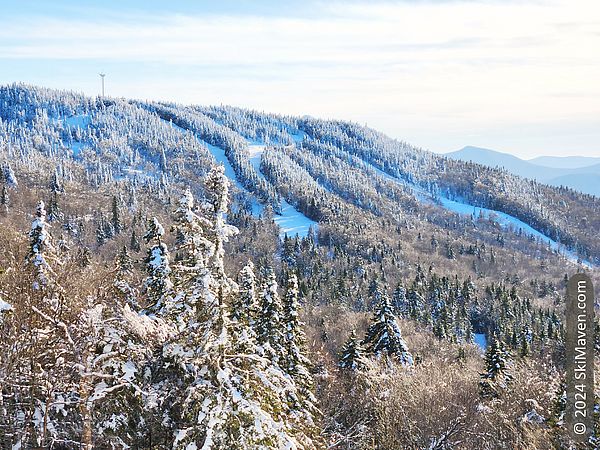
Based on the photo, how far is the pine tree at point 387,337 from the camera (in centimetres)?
4019

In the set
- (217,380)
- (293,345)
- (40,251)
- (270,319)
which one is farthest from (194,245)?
(293,345)

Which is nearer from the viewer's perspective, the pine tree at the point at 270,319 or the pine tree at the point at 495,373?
the pine tree at the point at 270,319

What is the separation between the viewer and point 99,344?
14969mm

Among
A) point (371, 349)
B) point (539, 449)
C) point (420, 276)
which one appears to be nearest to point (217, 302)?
point (539, 449)

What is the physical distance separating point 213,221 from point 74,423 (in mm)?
9685

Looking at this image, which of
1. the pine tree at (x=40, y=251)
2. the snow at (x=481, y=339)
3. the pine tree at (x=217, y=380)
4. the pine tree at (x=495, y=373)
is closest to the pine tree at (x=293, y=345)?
the pine tree at (x=40, y=251)

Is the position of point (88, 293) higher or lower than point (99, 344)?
higher

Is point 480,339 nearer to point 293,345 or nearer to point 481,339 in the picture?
point 481,339

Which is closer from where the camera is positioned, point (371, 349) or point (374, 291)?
point (371, 349)

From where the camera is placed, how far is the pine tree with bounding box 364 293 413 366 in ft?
132

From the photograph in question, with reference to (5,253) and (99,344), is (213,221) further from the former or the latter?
(5,253)

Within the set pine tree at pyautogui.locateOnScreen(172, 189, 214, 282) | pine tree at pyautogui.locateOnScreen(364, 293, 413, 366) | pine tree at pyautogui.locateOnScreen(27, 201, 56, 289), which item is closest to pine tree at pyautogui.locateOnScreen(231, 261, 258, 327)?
pine tree at pyautogui.locateOnScreen(27, 201, 56, 289)

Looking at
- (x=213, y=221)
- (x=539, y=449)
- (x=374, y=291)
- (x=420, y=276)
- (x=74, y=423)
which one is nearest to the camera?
(x=213, y=221)

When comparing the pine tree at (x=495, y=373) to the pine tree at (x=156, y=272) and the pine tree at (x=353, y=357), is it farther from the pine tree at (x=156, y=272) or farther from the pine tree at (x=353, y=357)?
the pine tree at (x=156, y=272)
